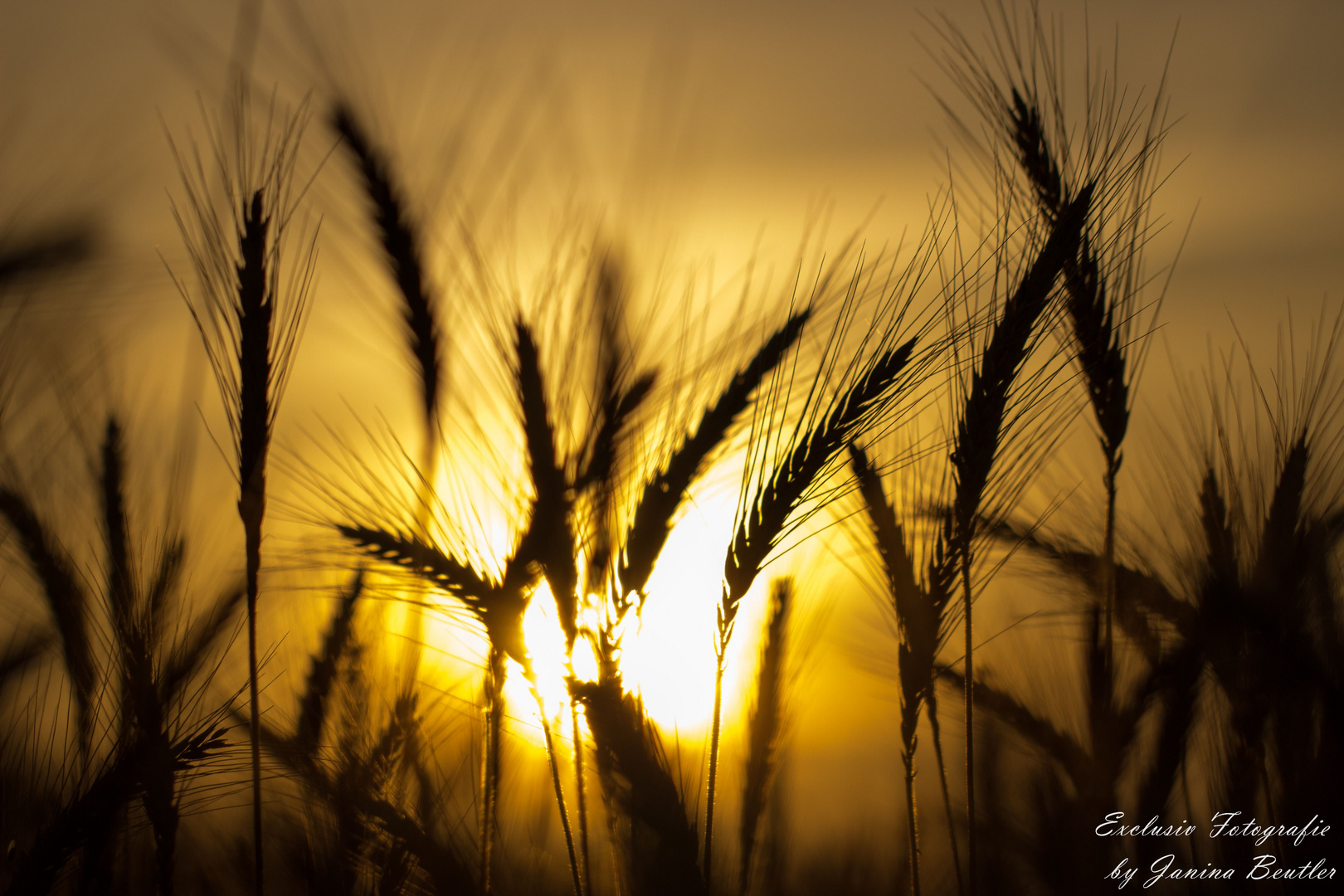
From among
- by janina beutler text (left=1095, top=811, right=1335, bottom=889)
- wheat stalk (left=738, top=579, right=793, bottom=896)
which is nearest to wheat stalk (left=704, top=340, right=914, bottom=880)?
wheat stalk (left=738, top=579, right=793, bottom=896)

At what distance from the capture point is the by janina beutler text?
4.62ft

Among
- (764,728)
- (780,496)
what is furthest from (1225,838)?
(780,496)

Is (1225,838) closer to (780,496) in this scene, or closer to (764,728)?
(764,728)

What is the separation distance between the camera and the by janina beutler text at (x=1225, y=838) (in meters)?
1.41

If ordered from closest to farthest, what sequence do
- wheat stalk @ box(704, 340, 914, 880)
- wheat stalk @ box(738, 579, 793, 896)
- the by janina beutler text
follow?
wheat stalk @ box(704, 340, 914, 880) → the by janina beutler text → wheat stalk @ box(738, 579, 793, 896)

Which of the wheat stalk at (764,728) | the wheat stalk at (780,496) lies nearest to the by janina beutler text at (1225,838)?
the wheat stalk at (764,728)

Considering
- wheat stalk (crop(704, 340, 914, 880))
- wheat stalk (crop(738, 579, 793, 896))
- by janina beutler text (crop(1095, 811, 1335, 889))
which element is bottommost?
by janina beutler text (crop(1095, 811, 1335, 889))

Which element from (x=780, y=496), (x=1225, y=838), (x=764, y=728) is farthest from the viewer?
(x=764, y=728)

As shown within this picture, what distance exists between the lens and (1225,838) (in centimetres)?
150

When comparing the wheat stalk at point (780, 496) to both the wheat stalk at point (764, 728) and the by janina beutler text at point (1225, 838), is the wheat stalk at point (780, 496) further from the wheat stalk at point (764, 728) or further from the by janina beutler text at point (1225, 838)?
the by janina beutler text at point (1225, 838)

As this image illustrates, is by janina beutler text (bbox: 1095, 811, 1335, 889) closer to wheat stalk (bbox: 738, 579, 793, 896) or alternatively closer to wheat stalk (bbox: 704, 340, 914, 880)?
wheat stalk (bbox: 738, 579, 793, 896)

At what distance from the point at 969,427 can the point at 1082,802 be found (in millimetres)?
942

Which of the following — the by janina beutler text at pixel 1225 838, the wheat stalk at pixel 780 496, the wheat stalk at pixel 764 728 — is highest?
the wheat stalk at pixel 780 496

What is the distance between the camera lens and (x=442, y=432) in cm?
143
